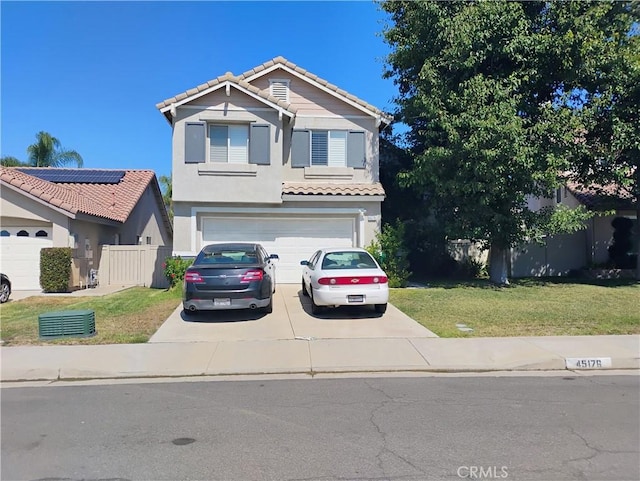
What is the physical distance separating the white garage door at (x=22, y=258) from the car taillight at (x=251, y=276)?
9569 mm

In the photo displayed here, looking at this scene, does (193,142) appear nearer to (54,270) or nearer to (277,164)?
(277,164)

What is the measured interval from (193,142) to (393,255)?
7563 mm

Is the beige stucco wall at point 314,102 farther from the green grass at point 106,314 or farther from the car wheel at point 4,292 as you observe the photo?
the car wheel at point 4,292

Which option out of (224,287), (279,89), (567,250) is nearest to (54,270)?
Result: (224,287)

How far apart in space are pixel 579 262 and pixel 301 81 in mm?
13534

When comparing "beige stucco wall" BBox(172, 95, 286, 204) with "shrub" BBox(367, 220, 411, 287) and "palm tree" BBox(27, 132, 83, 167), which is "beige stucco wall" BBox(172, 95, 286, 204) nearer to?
"shrub" BBox(367, 220, 411, 287)

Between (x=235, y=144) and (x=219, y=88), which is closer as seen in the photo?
(x=219, y=88)

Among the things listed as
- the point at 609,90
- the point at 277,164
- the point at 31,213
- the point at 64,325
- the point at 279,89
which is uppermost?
the point at 279,89

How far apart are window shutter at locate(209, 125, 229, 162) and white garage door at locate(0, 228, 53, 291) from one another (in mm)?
6232

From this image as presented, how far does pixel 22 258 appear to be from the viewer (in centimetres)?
1662

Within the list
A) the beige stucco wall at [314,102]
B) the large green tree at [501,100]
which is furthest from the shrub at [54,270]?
the large green tree at [501,100]

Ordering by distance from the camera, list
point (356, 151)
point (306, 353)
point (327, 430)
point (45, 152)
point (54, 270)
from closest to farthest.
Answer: point (327, 430) < point (306, 353) < point (54, 270) < point (356, 151) < point (45, 152)

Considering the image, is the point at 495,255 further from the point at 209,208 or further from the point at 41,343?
the point at 41,343

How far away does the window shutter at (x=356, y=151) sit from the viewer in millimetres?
17920
